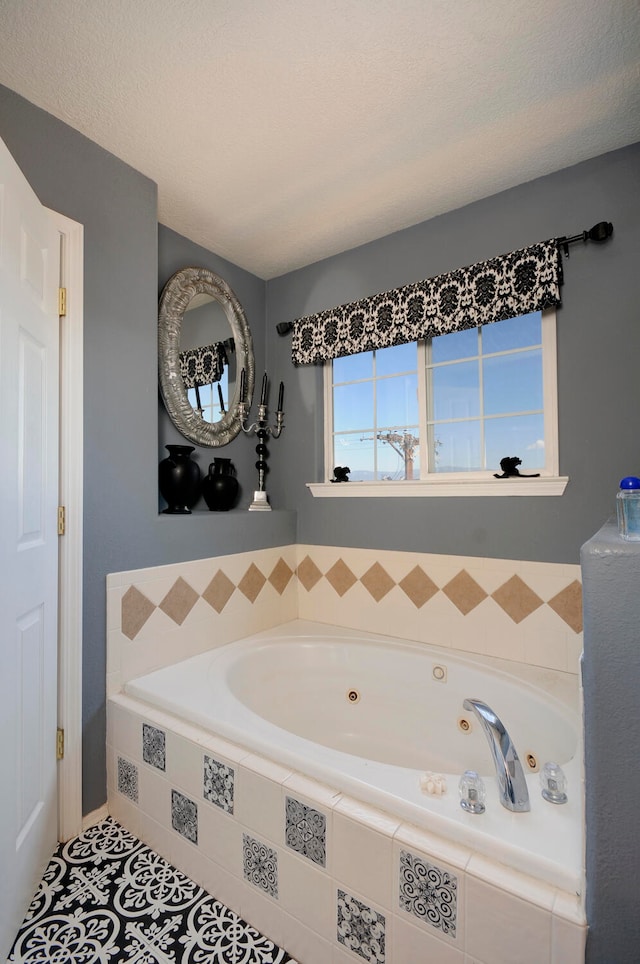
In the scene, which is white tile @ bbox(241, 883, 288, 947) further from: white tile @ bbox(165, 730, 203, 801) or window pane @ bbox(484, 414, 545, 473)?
window pane @ bbox(484, 414, 545, 473)

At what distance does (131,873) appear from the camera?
60.3 inches

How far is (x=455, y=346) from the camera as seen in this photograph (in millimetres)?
2365

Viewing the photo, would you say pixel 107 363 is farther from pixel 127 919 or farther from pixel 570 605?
pixel 570 605

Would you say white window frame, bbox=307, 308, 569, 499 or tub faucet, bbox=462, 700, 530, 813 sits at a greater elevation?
white window frame, bbox=307, 308, 569, 499

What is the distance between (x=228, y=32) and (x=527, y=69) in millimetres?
957

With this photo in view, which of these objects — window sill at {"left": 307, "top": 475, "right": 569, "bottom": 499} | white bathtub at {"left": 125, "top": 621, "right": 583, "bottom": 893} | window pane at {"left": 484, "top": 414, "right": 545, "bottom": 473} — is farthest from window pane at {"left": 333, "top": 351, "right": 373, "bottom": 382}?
white bathtub at {"left": 125, "top": 621, "right": 583, "bottom": 893}

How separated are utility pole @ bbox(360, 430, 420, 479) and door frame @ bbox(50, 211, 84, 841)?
1.55 m

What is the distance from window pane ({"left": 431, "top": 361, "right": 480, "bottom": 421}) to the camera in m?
2.32

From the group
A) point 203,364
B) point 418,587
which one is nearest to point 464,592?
point 418,587

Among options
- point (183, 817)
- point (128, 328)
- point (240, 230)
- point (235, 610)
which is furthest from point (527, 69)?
point (183, 817)

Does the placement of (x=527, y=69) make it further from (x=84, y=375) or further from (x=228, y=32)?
(x=84, y=375)

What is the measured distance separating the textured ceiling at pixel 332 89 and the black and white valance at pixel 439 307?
0.38 metres

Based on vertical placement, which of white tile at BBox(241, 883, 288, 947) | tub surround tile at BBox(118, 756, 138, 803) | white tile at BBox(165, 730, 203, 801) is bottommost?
white tile at BBox(241, 883, 288, 947)

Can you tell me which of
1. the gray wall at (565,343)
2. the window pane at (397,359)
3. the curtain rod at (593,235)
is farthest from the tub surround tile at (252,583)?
the curtain rod at (593,235)
